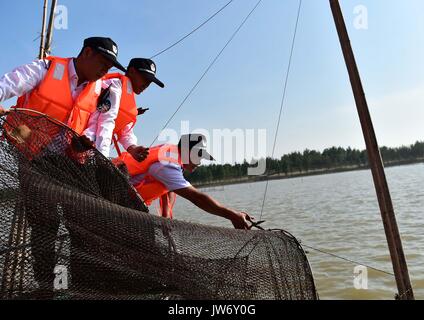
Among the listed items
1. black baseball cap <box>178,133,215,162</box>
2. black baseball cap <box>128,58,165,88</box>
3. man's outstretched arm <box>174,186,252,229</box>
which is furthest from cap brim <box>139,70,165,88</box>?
man's outstretched arm <box>174,186,252,229</box>

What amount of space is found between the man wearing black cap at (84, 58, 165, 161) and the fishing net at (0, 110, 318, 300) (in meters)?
0.58

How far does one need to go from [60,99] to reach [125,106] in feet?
3.39

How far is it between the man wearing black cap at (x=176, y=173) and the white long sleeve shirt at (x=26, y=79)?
952 millimetres

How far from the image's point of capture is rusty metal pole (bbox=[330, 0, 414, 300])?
4.89 m

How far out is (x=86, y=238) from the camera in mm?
2730

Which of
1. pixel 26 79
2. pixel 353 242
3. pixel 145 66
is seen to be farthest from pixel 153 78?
pixel 353 242

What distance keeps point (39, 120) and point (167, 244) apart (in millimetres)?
1277

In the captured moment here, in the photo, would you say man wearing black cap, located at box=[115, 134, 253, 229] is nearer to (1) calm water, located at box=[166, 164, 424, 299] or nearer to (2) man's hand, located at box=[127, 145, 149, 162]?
(2) man's hand, located at box=[127, 145, 149, 162]

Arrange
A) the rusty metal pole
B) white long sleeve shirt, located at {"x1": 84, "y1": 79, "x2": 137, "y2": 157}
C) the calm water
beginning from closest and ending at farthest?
white long sleeve shirt, located at {"x1": 84, "y1": 79, "x2": 137, "y2": 157}, the rusty metal pole, the calm water

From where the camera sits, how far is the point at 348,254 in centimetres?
1059

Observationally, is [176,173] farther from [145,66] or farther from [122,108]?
[145,66]

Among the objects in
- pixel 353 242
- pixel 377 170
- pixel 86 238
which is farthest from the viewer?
pixel 353 242

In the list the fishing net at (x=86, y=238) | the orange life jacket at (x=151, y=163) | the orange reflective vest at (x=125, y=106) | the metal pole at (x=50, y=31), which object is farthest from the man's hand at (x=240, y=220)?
the metal pole at (x=50, y=31)
